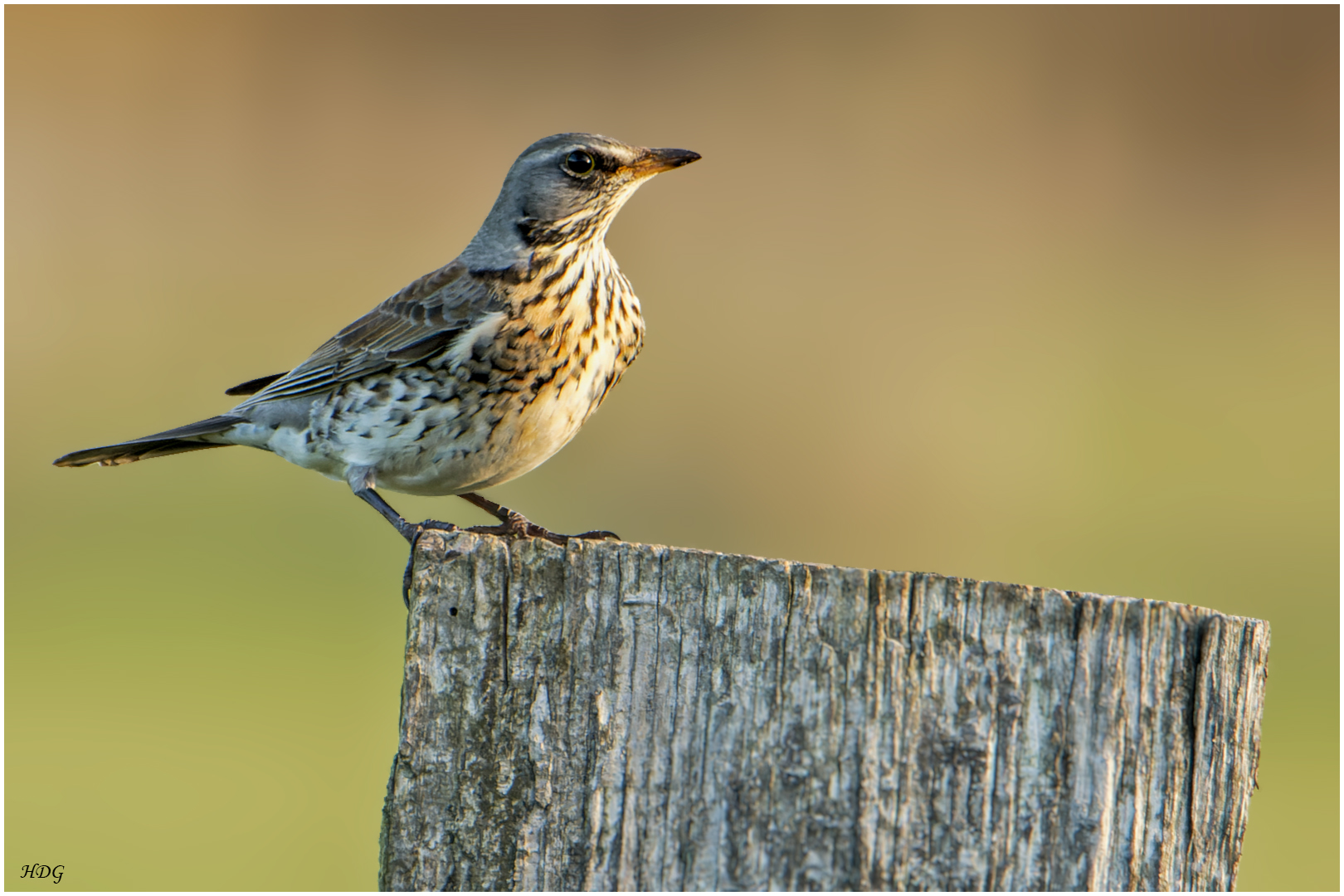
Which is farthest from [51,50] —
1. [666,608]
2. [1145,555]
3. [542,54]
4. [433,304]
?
[666,608]

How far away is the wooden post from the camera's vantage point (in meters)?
2.84

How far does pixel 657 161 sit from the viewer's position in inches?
225

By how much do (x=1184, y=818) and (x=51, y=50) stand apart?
1555 cm

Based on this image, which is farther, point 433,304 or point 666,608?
point 433,304

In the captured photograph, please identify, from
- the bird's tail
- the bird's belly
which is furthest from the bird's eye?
the bird's tail

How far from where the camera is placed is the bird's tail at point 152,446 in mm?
6066

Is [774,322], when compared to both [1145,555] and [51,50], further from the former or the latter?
[51,50]

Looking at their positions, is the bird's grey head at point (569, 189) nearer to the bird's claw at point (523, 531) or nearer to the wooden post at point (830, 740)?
the bird's claw at point (523, 531)

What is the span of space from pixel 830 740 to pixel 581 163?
3.49m

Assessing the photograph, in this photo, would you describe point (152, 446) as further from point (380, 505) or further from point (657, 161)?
point (657, 161)

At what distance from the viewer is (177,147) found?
1490cm

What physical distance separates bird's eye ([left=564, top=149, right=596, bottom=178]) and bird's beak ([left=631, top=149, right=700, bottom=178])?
195 millimetres

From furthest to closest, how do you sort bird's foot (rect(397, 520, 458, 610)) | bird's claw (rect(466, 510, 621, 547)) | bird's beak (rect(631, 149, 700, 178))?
bird's beak (rect(631, 149, 700, 178))
bird's claw (rect(466, 510, 621, 547))
bird's foot (rect(397, 520, 458, 610))

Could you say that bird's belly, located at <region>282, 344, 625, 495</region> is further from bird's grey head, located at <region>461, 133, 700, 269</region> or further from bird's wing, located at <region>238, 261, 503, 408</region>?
bird's grey head, located at <region>461, 133, 700, 269</region>
